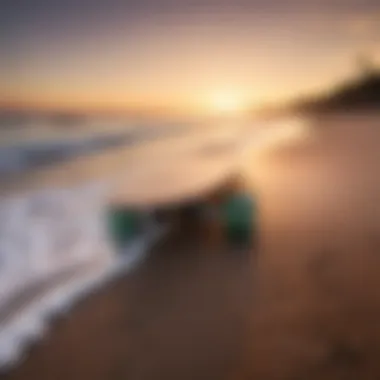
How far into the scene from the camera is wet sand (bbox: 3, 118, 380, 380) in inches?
28.6

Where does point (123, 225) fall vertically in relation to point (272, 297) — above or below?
above

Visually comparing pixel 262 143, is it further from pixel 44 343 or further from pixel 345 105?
pixel 44 343

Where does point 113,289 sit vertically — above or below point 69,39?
below

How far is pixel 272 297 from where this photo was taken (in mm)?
759

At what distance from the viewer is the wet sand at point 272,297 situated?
73 centimetres

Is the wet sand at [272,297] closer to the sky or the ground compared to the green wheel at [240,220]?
closer to the ground

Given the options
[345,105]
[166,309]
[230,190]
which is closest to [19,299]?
[166,309]

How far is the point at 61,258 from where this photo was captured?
0.76m

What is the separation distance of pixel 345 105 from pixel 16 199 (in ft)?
1.32

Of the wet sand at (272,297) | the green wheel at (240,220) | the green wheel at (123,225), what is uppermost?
the green wheel at (123,225)

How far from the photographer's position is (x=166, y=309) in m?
0.76

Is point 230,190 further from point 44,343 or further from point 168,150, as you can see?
point 44,343

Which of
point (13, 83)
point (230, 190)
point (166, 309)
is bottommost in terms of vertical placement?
point (166, 309)

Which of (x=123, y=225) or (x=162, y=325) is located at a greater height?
(x=123, y=225)
